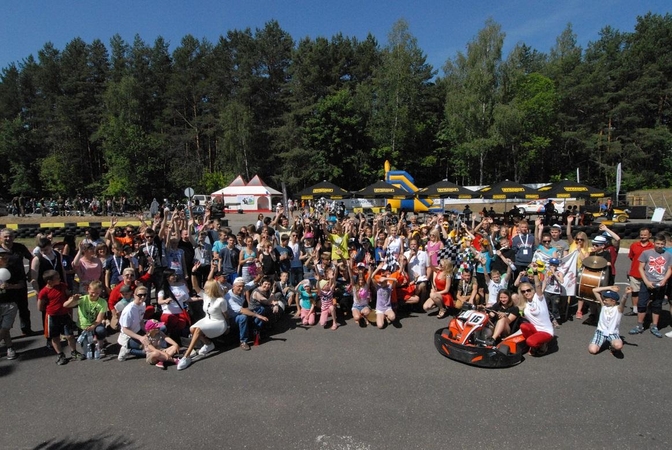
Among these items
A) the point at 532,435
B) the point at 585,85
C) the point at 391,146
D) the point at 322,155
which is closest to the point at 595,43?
the point at 585,85

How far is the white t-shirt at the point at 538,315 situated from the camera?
5.74 m

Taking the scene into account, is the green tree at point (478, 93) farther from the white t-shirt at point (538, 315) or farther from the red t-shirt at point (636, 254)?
the white t-shirt at point (538, 315)

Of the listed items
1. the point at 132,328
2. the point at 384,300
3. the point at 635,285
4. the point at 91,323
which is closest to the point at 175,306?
the point at 132,328

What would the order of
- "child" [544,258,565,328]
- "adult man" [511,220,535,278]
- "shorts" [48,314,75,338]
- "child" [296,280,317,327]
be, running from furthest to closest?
"adult man" [511,220,535,278]
"child" [296,280,317,327]
"child" [544,258,565,328]
"shorts" [48,314,75,338]

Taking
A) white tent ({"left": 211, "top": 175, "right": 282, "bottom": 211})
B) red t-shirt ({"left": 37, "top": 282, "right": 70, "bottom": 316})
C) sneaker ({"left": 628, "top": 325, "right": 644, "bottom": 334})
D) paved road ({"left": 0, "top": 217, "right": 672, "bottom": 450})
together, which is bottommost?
paved road ({"left": 0, "top": 217, "right": 672, "bottom": 450})

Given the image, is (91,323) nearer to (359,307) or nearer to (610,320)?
(359,307)

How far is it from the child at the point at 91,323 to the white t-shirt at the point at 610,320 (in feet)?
24.5

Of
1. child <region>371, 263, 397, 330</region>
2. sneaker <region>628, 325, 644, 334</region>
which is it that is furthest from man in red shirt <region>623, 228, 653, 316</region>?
child <region>371, 263, 397, 330</region>

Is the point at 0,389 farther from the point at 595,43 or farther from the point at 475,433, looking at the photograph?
the point at 595,43

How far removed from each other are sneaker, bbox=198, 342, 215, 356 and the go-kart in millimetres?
3488

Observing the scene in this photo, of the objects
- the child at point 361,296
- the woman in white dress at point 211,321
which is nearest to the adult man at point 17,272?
the woman in white dress at point 211,321

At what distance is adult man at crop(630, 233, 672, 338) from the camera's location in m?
6.25

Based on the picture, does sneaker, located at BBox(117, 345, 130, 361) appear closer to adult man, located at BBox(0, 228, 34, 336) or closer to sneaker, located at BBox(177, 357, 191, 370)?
sneaker, located at BBox(177, 357, 191, 370)

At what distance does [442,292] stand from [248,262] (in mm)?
3897
